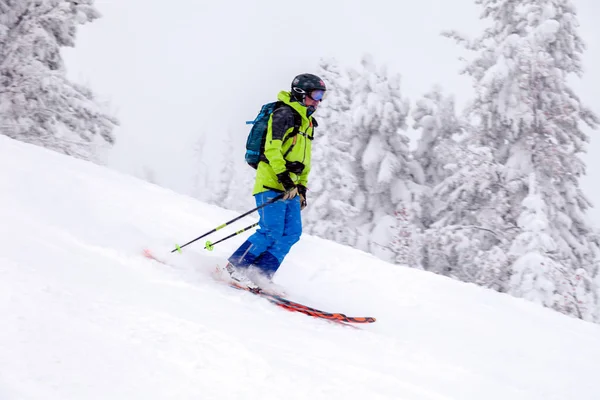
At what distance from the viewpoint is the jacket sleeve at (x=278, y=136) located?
5699mm

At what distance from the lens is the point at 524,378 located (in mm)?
4551

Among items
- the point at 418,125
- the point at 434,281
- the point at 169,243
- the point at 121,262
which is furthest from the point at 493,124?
the point at 121,262

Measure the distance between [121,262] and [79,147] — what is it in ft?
38.7

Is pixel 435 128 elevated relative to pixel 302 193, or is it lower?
elevated

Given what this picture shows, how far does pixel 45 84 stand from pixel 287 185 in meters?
12.0

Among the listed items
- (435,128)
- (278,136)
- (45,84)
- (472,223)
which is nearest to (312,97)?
(278,136)

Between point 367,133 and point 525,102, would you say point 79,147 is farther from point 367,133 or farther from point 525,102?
point 525,102

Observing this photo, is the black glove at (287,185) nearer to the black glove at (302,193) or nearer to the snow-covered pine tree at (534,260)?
the black glove at (302,193)

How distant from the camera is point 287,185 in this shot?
5.80m

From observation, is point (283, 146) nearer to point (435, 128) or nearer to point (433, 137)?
point (435, 128)

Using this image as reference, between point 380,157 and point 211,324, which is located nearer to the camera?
point 211,324

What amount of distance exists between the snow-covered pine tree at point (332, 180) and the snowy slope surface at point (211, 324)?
12743mm

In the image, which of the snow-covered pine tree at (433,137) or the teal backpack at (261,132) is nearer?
the teal backpack at (261,132)

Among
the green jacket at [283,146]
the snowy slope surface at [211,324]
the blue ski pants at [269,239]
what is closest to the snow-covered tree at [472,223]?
Result: the snowy slope surface at [211,324]
